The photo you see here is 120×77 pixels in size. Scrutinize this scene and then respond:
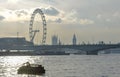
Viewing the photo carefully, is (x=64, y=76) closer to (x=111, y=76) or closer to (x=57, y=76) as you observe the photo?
(x=57, y=76)

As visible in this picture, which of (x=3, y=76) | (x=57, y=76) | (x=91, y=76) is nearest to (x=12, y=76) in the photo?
(x=3, y=76)

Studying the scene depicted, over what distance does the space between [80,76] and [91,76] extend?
9.69ft

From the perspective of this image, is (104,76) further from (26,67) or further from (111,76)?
(26,67)

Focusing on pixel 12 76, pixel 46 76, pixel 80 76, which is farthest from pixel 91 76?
pixel 12 76

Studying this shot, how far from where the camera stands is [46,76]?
357ft

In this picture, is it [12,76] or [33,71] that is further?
[33,71]

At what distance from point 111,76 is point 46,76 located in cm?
1515

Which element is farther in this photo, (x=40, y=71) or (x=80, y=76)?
(x=40, y=71)

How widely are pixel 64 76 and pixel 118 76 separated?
1254cm

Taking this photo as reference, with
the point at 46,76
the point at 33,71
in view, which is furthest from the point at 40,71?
the point at 46,76

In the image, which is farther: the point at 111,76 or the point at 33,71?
the point at 33,71

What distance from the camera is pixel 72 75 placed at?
365 ft

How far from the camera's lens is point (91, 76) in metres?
107

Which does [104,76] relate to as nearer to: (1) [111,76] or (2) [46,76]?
(1) [111,76]
